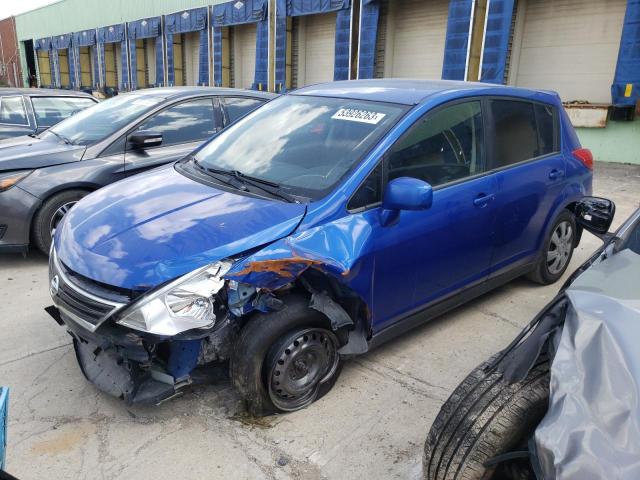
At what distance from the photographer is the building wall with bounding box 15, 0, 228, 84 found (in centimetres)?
2569

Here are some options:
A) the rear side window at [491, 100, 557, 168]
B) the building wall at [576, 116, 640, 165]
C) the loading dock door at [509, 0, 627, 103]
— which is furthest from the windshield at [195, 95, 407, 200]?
the loading dock door at [509, 0, 627, 103]

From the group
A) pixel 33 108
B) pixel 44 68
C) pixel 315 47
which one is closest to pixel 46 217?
pixel 33 108

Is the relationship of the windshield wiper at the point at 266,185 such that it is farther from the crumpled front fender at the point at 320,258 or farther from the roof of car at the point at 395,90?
the roof of car at the point at 395,90

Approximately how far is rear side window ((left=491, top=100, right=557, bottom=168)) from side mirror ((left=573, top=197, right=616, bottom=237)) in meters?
0.78

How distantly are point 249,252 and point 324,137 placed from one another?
1021mm

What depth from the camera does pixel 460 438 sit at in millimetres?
1803

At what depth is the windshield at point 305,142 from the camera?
9.42 feet

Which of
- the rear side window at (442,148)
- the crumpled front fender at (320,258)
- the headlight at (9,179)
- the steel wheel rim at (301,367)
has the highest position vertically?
the rear side window at (442,148)

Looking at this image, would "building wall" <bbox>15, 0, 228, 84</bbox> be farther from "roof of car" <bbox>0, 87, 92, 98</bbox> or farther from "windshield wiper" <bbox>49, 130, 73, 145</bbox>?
"windshield wiper" <bbox>49, 130, 73, 145</bbox>

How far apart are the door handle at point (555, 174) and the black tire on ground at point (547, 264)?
338 millimetres

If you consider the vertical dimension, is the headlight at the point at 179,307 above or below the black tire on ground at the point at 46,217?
above

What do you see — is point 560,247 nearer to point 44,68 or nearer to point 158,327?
point 158,327

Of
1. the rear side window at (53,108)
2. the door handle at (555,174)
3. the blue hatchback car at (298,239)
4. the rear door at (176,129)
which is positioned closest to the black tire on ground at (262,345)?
the blue hatchback car at (298,239)

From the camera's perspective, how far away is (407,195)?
265cm
